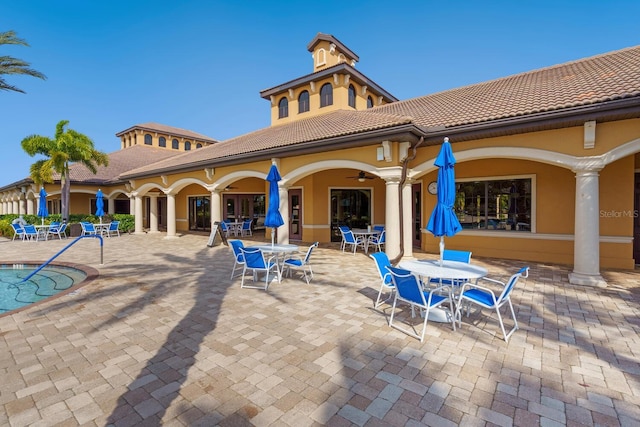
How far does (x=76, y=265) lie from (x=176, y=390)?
7957 millimetres

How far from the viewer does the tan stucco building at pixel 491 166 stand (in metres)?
6.68

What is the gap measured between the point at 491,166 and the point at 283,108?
12.3 meters

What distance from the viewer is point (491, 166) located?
10125mm

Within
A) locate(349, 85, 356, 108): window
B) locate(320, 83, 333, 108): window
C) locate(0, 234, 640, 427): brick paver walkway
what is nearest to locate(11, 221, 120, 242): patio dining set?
locate(320, 83, 333, 108): window

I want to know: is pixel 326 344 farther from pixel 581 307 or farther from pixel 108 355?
pixel 581 307

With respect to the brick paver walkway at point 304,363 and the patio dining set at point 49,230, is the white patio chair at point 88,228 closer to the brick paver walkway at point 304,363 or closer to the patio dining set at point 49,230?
the patio dining set at point 49,230

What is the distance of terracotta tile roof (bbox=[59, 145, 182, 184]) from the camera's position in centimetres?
2266

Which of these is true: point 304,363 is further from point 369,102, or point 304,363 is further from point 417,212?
point 369,102

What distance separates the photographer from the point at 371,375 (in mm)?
3186

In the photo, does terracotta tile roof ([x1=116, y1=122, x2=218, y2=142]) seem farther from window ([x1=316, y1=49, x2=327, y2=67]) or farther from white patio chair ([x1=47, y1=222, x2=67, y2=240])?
window ([x1=316, y1=49, x2=327, y2=67])

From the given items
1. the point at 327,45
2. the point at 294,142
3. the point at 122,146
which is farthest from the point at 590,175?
the point at 122,146

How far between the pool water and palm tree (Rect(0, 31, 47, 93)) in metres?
5.72

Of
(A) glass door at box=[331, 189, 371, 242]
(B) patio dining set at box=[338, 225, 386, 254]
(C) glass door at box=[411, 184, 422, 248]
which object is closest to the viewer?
(B) patio dining set at box=[338, 225, 386, 254]

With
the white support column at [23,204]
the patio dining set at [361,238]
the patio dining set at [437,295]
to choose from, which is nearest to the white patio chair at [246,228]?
the patio dining set at [361,238]
